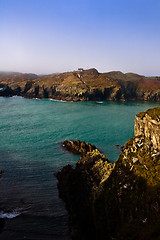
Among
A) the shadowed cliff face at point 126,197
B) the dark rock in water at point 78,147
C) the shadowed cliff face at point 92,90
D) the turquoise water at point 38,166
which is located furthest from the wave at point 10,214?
the shadowed cliff face at point 92,90

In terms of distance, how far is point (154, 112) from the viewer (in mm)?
24641

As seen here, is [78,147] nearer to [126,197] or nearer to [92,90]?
[126,197]

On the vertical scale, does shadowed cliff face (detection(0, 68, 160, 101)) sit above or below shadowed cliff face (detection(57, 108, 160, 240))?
above

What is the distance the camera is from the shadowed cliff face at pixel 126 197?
17.1 meters

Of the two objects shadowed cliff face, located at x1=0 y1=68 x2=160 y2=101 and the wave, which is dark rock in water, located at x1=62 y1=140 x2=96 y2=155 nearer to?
the wave

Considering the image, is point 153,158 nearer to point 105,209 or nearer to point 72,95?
point 105,209

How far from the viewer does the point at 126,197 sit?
19.3 metres

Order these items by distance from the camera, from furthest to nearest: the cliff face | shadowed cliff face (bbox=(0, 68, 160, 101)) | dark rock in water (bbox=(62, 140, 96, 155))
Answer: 1. shadowed cliff face (bbox=(0, 68, 160, 101))
2. dark rock in water (bbox=(62, 140, 96, 155))
3. the cliff face

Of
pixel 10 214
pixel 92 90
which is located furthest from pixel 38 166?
pixel 92 90

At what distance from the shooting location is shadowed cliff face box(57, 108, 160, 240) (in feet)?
56.1

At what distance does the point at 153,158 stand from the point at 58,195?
15078 mm

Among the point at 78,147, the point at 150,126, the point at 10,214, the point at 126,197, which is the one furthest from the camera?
the point at 78,147

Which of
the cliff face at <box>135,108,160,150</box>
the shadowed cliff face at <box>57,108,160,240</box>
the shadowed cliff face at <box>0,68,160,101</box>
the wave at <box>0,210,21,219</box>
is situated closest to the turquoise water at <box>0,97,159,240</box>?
the wave at <box>0,210,21,219</box>

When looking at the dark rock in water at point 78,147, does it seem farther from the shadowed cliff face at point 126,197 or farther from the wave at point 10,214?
the wave at point 10,214
